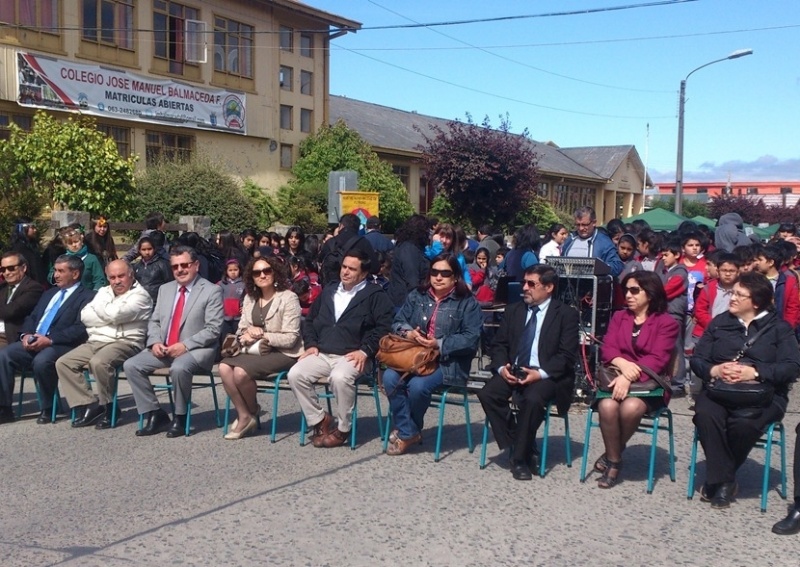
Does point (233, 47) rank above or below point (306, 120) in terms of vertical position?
above

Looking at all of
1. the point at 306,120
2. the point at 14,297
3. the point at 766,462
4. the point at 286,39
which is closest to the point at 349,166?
the point at 306,120

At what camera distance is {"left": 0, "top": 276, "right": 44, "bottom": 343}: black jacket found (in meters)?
8.00

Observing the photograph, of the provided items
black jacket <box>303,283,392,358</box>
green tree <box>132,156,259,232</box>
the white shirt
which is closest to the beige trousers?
black jacket <box>303,283,392,358</box>

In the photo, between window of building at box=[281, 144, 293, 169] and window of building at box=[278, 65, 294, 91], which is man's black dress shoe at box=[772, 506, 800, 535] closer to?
window of building at box=[281, 144, 293, 169]

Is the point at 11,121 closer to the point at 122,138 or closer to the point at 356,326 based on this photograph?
the point at 122,138

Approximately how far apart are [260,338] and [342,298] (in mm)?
767

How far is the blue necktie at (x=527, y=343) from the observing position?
616cm

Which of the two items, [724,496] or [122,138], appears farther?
[122,138]

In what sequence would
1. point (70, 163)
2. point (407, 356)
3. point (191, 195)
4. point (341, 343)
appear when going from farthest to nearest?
point (191, 195) → point (70, 163) → point (341, 343) → point (407, 356)

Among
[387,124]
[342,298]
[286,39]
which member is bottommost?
[342,298]

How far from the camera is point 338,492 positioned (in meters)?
5.60

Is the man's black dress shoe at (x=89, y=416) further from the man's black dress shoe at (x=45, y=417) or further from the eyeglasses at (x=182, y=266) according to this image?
the eyeglasses at (x=182, y=266)

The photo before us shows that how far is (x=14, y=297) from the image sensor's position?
8.06 m

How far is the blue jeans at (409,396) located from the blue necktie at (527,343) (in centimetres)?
66
